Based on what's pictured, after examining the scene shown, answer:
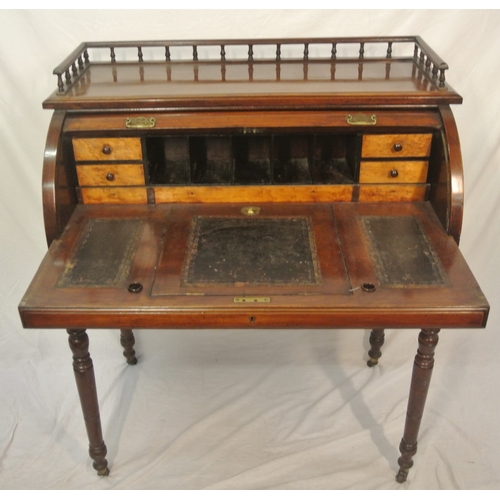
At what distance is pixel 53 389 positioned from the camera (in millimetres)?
3141

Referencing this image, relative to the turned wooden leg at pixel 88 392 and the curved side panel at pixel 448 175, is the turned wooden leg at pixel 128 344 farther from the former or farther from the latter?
the curved side panel at pixel 448 175

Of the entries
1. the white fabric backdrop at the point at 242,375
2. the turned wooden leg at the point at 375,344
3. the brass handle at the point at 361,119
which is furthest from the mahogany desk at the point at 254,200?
the turned wooden leg at the point at 375,344

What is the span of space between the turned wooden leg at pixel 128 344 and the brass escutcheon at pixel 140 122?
3.89 feet

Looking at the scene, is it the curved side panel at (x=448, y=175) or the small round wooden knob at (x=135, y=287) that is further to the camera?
the curved side panel at (x=448, y=175)

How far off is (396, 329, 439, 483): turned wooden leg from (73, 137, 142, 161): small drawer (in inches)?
47.6

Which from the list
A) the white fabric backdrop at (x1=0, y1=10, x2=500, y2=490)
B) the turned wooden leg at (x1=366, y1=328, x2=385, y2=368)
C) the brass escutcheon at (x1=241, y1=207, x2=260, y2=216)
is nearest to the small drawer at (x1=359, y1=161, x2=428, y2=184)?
the brass escutcheon at (x1=241, y1=207, x2=260, y2=216)

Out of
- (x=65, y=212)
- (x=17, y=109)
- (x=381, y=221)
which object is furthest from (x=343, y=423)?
(x=17, y=109)

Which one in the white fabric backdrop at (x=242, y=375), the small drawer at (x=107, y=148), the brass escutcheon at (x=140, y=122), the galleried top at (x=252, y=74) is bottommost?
the white fabric backdrop at (x=242, y=375)

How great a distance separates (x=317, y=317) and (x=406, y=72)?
44.5 inches

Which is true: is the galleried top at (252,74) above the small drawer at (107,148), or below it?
above

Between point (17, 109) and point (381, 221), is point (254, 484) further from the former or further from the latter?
point (17, 109)

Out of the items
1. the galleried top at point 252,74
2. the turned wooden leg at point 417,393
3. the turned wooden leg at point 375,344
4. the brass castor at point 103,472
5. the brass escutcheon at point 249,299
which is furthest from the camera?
the turned wooden leg at point 375,344

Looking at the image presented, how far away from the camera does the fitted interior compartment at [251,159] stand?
2553mm

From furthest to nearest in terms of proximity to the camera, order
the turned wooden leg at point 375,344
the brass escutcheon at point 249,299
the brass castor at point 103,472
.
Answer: the turned wooden leg at point 375,344, the brass castor at point 103,472, the brass escutcheon at point 249,299
